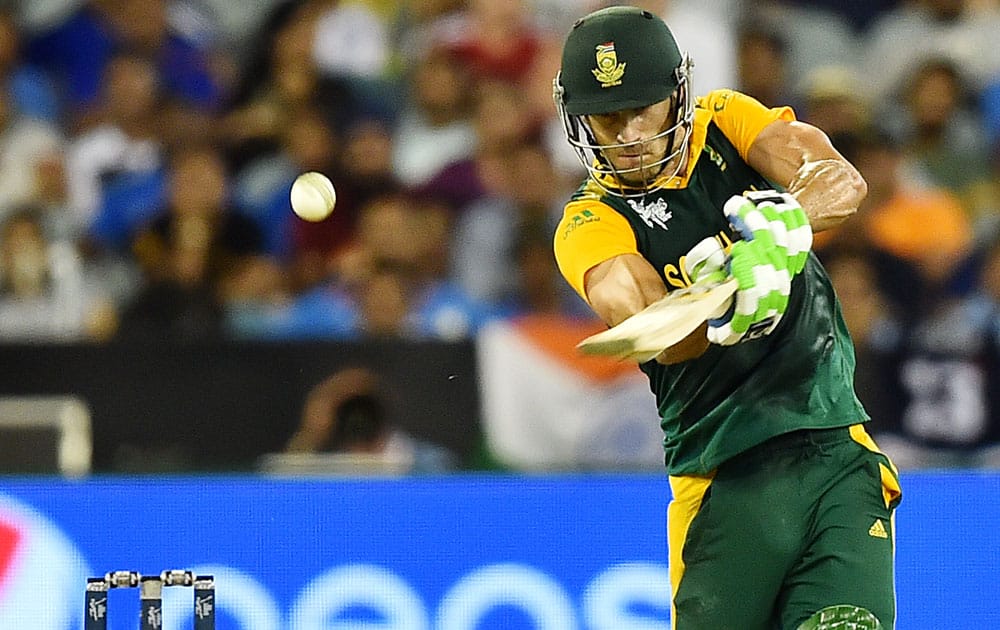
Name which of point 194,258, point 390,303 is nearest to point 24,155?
point 194,258

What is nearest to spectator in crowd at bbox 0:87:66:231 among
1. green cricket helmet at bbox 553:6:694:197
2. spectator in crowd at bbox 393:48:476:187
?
spectator in crowd at bbox 393:48:476:187

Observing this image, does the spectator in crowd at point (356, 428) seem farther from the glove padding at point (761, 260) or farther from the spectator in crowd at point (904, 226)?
the glove padding at point (761, 260)

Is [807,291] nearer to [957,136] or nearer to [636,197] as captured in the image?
[636,197]

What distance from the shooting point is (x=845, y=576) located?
4.30 m

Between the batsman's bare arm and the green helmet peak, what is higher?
the green helmet peak

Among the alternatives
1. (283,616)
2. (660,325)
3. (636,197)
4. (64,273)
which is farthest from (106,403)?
(660,325)

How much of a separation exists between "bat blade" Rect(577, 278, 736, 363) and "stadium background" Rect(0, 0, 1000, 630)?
2.58 m

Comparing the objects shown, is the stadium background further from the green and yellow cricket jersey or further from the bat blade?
the bat blade

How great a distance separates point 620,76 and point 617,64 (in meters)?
0.04

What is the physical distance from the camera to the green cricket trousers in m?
4.34

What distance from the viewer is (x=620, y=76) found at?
426 cm

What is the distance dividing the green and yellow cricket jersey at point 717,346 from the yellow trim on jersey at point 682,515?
4cm

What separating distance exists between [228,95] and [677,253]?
6444 millimetres

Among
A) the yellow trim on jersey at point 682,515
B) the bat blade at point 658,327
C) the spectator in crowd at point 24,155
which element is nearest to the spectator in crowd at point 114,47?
the spectator in crowd at point 24,155
